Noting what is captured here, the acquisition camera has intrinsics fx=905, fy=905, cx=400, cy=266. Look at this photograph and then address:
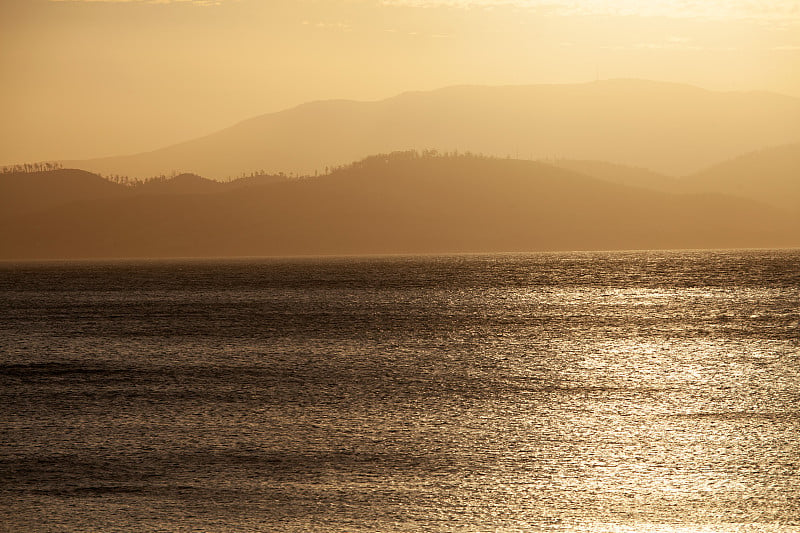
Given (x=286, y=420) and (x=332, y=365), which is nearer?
(x=286, y=420)

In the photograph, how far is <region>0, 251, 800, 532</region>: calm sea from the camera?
2792 centimetres

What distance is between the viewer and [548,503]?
2859cm

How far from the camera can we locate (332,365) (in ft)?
207

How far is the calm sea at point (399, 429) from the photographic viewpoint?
1099 inches

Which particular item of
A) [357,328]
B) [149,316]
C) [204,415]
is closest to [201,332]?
[357,328]

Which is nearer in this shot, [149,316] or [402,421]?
[402,421]

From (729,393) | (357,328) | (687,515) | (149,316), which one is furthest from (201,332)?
(687,515)

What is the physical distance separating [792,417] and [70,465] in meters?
32.2

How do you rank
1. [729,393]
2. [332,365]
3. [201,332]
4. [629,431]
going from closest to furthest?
[629,431] → [729,393] → [332,365] → [201,332]

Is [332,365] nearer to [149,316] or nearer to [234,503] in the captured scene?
[234,503]

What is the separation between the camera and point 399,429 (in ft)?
132

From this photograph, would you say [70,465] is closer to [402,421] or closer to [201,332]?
[402,421]

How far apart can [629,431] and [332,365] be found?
2794cm

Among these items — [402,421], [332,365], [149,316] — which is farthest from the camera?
[149,316]
